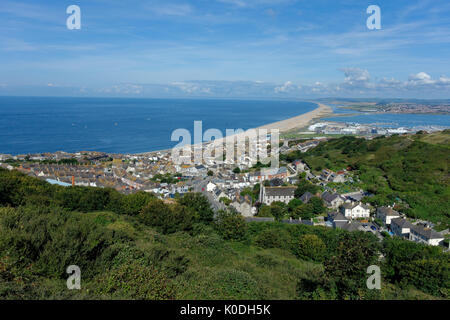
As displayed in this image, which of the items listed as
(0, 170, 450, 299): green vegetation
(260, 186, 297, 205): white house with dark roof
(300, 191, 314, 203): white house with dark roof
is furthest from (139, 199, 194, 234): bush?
(300, 191, 314, 203): white house with dark roof

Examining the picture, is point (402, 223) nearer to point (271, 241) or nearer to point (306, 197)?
point (306, 197)

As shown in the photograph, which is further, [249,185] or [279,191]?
[249,185]

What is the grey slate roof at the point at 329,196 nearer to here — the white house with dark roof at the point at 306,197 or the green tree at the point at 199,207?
the white house with dark roof at the point at 306,197

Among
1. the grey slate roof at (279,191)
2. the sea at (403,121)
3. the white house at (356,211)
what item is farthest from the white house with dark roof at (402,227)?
the sea at (403,121)

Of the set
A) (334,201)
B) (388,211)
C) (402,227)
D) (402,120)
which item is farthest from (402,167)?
(402,120)
